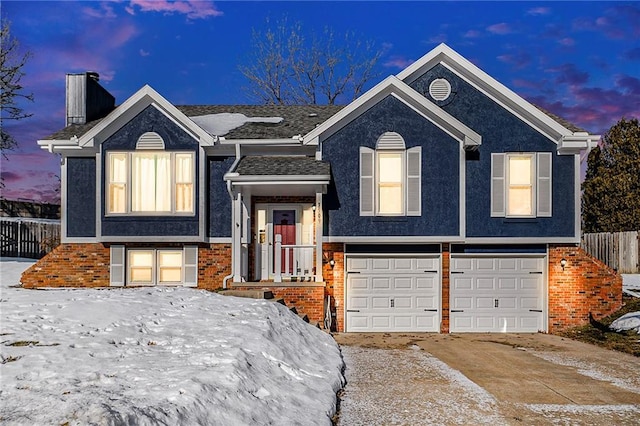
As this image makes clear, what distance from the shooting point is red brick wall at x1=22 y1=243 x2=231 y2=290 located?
15406 millimetres

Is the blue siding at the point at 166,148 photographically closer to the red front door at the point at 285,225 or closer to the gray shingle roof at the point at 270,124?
the gray shingle roof at the point at 270,124

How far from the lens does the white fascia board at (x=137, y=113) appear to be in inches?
589

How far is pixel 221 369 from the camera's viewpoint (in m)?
6.95

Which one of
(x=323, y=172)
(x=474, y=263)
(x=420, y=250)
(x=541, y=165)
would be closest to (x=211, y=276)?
(x=323, y=172)

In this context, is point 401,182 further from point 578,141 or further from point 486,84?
point 578,141

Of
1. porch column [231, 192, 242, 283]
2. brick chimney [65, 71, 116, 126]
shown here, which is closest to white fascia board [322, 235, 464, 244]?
porch column [231, 192, 242, 283]

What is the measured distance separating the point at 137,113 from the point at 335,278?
25.0ft

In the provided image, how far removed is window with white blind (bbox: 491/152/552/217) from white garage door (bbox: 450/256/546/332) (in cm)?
145

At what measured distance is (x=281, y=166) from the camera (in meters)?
14.8

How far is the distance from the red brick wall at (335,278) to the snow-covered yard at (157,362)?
10.8 feet

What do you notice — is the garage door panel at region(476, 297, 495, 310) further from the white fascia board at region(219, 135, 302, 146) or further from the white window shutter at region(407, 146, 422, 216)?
the white fascia board at region(219, 135, 302, 146)

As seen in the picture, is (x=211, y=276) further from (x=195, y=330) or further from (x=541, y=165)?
(x=541, y=165)

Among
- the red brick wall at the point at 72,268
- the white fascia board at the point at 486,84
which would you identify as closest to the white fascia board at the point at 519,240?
the white fascia board at the point at 486,84

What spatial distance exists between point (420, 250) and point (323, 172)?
3.81 m
